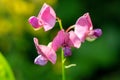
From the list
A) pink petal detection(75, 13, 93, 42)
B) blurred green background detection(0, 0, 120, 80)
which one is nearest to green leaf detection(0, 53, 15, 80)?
pink petal detection(75, 13, 93, 42)

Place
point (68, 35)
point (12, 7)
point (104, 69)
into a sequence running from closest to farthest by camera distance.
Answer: point (68, 35)
point (12, 7)
point (104, 69)

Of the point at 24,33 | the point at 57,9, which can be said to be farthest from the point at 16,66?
the point at 57,9

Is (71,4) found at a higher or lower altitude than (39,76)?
higher

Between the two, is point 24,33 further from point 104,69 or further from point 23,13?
point 104,69

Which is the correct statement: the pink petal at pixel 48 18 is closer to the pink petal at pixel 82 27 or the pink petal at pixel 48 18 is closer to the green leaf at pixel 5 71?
the pink petal at pixel 82 27

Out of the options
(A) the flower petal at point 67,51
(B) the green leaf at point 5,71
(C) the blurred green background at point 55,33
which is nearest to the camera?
(A) the flower petal at point 67,51

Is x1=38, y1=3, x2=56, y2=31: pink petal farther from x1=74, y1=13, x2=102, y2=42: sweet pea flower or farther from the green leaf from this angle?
the green leaf

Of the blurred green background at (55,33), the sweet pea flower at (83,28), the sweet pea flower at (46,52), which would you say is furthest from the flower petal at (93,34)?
the blurred green background at (55,33)
